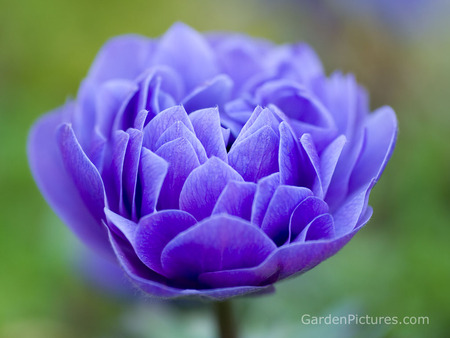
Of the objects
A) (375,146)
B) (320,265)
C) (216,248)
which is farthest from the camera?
(320,265)

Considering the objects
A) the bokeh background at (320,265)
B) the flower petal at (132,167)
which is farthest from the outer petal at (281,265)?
the bokeh background at (320,265)

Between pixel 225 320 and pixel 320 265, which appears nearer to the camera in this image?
pixel 225 320

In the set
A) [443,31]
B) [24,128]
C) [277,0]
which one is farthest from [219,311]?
[277,0]

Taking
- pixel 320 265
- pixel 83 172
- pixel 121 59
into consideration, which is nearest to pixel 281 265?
pixel 83 172

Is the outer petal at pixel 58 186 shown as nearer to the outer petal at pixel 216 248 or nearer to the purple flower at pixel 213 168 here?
the purple flower at pixel 213 168

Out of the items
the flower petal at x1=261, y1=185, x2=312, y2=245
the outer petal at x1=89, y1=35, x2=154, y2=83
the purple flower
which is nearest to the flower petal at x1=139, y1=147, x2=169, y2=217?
the purple flower

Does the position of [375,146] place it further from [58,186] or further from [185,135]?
[58,186]
